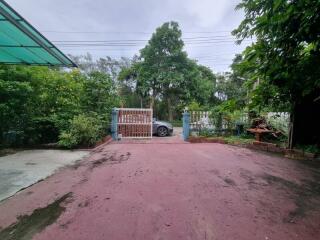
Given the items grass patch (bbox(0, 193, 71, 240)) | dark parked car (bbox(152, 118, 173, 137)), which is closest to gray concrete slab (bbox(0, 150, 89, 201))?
grass patch (bbox(0, 193, 71, 240))

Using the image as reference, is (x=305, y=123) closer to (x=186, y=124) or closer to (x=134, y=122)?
(x=186, y=124)

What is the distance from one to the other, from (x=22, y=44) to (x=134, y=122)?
632 centimetres

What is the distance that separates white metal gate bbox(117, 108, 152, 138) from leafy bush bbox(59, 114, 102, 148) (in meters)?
2.58

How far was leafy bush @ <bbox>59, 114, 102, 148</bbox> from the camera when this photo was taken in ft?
23.9

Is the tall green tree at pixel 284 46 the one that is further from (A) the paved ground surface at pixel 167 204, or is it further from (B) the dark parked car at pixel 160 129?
(B) the dark parked car at pixel 160 129

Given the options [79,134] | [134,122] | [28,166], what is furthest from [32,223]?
[134,122]

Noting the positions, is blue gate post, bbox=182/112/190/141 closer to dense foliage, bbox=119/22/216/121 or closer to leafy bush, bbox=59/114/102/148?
leafy bush, bbox=59/114/102/148

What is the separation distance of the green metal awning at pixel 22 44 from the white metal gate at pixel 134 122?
4576 millimetres

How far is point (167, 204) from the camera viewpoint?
309 centimetres

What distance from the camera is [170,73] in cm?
2072

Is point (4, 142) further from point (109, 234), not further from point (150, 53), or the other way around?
point (150, 53)

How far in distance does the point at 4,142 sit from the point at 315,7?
8.54 m

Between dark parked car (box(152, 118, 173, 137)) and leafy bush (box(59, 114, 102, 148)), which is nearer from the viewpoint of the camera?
leafy bush (box(59, 114, 102, 148))

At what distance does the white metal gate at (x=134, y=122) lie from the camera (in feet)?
34.4
